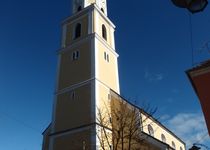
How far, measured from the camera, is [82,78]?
24.5 metres

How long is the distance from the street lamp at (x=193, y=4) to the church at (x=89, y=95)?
16.3m

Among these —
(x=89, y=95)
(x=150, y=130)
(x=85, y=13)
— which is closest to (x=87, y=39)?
(x=85, y=13)

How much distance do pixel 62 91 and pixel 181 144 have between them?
19805 millimetres

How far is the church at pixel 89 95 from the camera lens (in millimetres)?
20906

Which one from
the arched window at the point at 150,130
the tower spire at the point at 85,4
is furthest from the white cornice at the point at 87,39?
the arched window at the point at 150,130

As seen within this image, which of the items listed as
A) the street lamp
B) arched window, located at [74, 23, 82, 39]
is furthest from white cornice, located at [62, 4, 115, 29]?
the street lamp

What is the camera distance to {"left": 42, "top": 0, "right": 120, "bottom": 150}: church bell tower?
71.2 feet

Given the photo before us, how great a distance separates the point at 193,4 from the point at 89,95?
68.0 feet

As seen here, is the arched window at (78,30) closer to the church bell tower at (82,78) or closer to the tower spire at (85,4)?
the church bell tower at (82,78)

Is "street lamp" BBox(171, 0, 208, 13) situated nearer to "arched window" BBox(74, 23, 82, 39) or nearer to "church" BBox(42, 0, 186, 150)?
"church" BBox(42, 0, 186, 150)

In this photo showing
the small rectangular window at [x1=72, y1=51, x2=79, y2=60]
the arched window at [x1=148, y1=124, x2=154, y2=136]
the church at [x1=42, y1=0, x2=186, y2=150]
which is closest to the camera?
the church at [x1=42, y1=0, x2=186, y2=150]

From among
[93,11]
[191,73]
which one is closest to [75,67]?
[93,11]

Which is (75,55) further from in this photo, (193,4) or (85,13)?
(193,4)

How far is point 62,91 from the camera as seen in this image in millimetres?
25188
